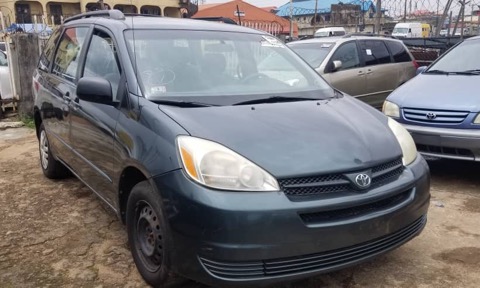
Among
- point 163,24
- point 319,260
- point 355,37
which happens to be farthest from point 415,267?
point 355,37

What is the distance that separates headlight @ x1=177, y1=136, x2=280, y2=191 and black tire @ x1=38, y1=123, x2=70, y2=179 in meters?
2.95

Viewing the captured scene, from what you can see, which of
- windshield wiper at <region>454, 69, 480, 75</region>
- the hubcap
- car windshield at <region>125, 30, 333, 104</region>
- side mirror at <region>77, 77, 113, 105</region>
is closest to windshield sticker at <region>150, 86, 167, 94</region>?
car windshield at <region>125, 30, 333, 104</region>

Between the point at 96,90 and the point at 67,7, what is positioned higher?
the point at 67,7

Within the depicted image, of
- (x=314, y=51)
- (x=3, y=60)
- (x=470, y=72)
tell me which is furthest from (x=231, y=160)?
(x=3, y=60)

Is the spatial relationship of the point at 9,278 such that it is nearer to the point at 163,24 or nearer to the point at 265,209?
the point at 265,209

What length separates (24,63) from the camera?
8758 mm

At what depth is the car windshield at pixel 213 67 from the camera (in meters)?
3.11

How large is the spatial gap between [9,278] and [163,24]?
209cm

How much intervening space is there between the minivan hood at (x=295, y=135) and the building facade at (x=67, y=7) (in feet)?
105

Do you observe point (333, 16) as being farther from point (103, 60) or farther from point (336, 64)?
point (103, 60)

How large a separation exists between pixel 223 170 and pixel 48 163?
3.30 metres

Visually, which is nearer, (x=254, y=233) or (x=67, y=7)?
(x=254, y=233)

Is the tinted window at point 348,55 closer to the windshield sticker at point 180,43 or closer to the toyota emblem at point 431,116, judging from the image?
the toyota emblem at point 431,116

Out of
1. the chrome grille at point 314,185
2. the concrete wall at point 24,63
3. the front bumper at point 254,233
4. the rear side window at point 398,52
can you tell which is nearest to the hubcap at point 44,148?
the front bumper at point 254,233
